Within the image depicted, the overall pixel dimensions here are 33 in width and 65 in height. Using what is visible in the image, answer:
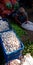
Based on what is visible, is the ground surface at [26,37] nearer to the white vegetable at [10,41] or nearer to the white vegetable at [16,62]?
the white vegetable at [16,62]

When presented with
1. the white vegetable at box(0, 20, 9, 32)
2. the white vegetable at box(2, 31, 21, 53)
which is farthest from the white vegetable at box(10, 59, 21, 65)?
the white vegetable at box(0, 20, 9, 32)

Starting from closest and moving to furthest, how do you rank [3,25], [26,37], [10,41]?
[10,41]
[3,25]
[26,37]

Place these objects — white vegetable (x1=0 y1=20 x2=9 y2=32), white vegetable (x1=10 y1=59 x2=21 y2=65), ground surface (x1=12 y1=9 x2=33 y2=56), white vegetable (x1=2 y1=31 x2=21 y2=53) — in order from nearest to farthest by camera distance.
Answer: white vegetable (x1=2 y1=31 x2=21 y2=53) < white vegetable (x1=10 y1=59 x2=21 y2=65) < white vegetable (x1=0 y1=20 x2=9 y2=32) < ground surface (x1=12 y1=9 x2=33 y2=56)

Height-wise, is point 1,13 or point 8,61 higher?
point 1,13

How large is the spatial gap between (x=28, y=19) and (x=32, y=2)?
3.29 ft

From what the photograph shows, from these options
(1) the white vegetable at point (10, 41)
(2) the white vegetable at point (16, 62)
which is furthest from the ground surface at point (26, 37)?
(1) the white vegetable at point (10, 41)

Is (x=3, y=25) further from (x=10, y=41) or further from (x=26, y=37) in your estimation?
(x=26, y=37)

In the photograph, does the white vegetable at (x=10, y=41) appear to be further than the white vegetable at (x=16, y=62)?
No

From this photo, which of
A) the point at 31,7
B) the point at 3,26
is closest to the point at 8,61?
the point at 3,26

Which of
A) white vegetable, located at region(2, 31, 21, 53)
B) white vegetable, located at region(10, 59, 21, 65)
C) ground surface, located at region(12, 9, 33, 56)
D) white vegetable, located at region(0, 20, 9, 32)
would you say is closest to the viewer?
white vegetable, located at region(2, 31, 21, 53)

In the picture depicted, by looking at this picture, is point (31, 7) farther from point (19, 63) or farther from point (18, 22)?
point (19, 63)

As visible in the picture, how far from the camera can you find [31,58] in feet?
13.1

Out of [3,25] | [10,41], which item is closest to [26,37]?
[3,25]

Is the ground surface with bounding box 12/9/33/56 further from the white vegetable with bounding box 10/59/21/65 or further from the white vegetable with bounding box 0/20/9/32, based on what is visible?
the white vegetable with bounding box 0/20/9/32
